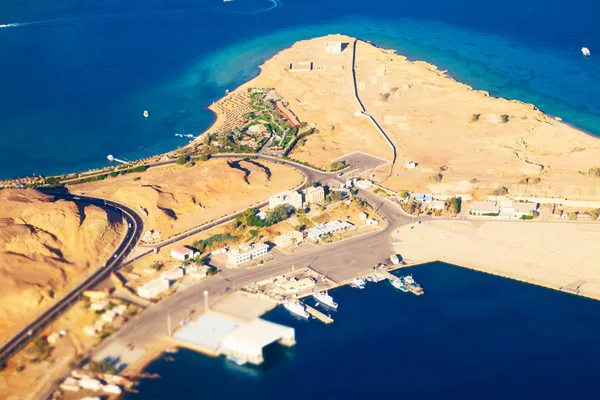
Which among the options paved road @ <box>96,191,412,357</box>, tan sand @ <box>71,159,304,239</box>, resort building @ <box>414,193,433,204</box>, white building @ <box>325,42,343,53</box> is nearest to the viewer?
paved road @ <box>96,191,412,357</box>

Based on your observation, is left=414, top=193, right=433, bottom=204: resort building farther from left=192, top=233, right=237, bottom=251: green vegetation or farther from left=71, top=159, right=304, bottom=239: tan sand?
left=192, top=233, right=237, bottom=251: green vegetation

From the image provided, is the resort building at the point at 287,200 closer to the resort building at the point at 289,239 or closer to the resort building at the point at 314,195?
the resort building at the point at 314,195

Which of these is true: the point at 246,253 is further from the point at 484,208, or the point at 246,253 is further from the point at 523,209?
the point at 523,209

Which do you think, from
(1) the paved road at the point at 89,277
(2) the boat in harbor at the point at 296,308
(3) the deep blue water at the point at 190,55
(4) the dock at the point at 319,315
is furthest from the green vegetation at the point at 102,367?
(3) the deep blue water at the point at 190,55

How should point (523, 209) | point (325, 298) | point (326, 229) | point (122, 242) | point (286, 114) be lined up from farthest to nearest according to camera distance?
point (286, 114) → point (523, 209) → point (326, 229) → point (122, 242) → point (325, 298)

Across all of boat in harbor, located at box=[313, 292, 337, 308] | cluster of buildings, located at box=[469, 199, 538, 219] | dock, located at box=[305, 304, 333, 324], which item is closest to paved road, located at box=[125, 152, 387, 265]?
cluster of buildings, located at box=[469, 199, 538, 219]

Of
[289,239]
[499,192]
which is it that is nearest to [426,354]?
[289,239]
